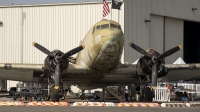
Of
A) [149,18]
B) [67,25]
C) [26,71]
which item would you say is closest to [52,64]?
[26,71]

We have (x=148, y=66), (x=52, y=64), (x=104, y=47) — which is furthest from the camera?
(x=148, y=66)

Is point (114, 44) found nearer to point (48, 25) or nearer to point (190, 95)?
point (190, 95)

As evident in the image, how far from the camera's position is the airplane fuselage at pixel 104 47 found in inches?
924

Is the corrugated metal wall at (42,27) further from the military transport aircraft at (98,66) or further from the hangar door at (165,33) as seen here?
Result: the military transport aircraft at (98,66)

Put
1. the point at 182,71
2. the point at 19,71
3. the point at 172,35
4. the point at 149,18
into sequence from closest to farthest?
the point at 19,71, the point at 182,71, the point at 149,18, the point at 172,35

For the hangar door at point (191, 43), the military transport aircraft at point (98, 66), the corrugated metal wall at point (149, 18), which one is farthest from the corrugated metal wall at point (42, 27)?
the hangar door at point (191, 43)

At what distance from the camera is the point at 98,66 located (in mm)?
25672

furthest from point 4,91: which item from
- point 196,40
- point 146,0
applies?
point 196,40

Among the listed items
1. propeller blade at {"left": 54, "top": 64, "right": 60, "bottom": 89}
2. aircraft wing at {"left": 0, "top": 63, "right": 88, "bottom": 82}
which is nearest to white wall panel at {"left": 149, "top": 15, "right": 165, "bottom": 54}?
aircraft wing at {"left": 0, "top": 63, "right": 88, "bottom": 82}

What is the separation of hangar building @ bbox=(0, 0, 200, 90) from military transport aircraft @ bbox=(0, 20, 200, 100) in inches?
716

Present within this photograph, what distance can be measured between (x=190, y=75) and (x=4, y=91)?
24011 millimetres

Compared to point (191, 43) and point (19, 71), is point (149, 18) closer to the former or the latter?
point (191, 43)

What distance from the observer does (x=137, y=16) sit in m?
48.1

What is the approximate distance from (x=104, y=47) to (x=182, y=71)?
26.6 feet
